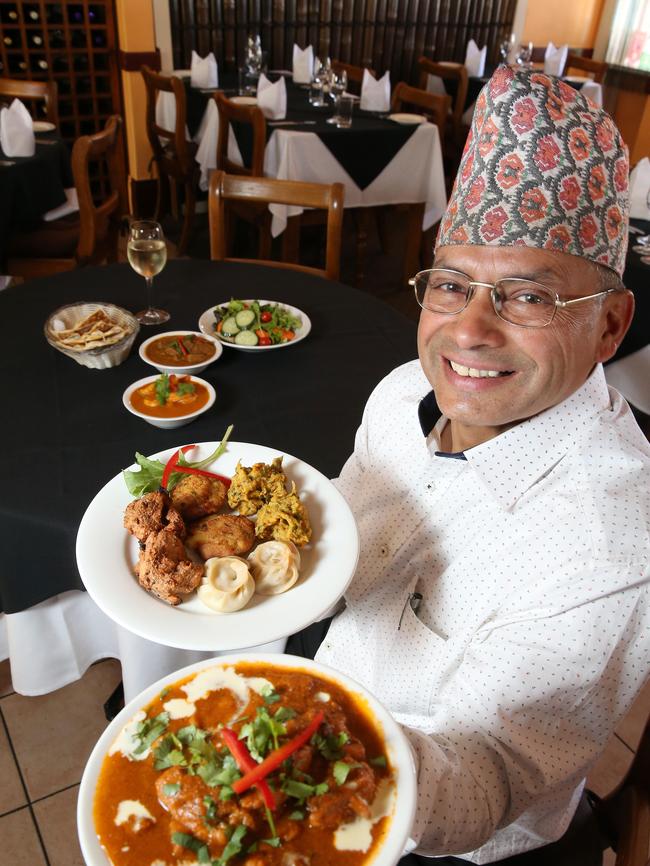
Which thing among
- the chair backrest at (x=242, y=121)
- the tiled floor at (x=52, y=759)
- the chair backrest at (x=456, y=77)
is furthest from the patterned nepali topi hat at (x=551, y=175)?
the chair backrest at (x=456, y=77)

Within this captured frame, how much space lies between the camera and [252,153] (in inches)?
160

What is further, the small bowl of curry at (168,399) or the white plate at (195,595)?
the small bowl of curry at (168,399)

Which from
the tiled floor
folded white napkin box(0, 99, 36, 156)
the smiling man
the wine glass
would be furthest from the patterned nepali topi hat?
folded white napkin box(0, 99, 36, 156)

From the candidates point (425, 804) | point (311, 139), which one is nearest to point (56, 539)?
point (425, 804)

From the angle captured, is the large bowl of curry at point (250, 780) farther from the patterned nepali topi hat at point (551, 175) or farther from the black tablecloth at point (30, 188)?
the black tablecloth at point (30, 188)

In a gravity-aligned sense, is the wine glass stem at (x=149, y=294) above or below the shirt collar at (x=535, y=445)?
below

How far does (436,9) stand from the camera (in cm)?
675

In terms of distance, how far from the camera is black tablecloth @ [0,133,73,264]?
10.9ft

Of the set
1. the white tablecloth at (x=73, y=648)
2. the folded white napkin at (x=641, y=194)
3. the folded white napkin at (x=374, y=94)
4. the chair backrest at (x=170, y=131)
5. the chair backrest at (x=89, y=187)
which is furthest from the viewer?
the folded white napkin at (x=374, y=94)

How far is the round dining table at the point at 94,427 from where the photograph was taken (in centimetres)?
131

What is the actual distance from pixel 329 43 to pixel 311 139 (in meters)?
3.14

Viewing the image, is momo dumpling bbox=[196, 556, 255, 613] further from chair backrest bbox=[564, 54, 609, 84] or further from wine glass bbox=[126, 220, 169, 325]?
chair backrest bbox=[564, 54, 609, 84]

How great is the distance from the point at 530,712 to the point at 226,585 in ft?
1.52

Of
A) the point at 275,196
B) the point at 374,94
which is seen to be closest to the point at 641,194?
the point at 275,196
